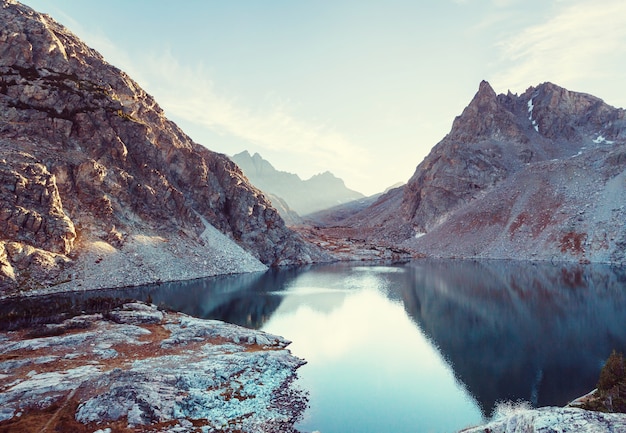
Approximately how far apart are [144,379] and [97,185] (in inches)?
2974

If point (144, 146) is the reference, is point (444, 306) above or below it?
below

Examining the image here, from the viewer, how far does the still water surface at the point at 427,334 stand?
94.9ft

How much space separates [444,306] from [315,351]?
106ft

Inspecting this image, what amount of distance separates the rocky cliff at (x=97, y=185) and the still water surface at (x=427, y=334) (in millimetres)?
10520

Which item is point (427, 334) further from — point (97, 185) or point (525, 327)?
point (97, 185)

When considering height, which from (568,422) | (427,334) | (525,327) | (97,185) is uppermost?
(97,185)

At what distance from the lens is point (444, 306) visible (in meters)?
66.6

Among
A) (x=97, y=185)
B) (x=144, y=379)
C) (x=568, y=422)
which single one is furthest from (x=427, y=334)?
(x=97, y=185)

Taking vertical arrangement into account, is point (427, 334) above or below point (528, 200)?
below

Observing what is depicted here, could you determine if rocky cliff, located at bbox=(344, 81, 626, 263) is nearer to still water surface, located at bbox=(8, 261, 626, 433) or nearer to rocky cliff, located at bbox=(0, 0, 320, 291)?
still water surface, located at bbox=(8, 261, 626, 433)

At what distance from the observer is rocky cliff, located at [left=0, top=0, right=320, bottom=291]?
233ft

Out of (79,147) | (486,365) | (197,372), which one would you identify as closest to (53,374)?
(197,372)

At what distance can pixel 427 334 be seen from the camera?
4944 centimetres

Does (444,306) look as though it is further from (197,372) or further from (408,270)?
(408,270)
